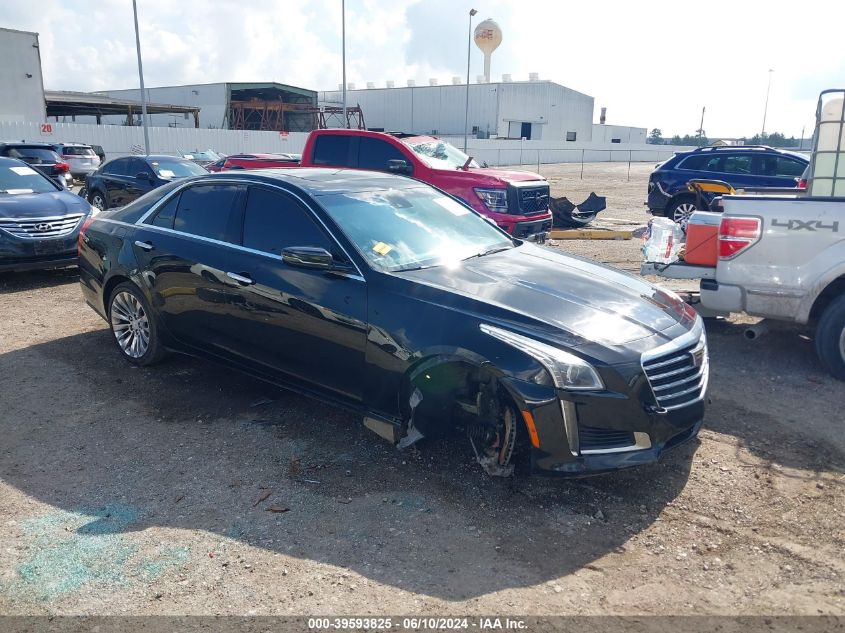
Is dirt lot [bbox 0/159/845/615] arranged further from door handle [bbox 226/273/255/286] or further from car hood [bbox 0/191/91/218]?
car hood [bbox 0/191/91/218]

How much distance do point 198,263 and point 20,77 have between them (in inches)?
1358

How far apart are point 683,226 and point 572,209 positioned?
7.92m

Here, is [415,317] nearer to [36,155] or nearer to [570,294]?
[570,294]

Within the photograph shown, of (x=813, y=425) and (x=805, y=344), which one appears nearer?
(x=813, y=425)

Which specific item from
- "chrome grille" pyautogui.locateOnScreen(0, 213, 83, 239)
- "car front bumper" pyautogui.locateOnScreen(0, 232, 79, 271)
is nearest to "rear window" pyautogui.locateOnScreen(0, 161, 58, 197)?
"chrome grille" pyautogui.locateOnScreen(0, 213, 83, 239)

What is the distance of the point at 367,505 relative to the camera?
12.1 ft

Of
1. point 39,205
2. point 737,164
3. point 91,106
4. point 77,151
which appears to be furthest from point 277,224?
point 91,106

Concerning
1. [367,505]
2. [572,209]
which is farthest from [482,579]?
[572,209]

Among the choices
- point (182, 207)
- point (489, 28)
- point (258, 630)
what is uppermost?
point (489, 28)

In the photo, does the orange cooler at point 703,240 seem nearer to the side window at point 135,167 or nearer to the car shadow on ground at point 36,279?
the car shadow on ground at point 36,279

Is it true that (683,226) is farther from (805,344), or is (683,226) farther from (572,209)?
(572,209)

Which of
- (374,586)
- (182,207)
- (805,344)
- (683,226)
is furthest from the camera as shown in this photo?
(683,226)

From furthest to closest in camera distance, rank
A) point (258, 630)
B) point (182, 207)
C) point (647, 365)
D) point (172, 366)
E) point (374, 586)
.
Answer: point (172, 366) → point (182, 207) → point (647, 365) → point (374, 586) → point (258, 630)

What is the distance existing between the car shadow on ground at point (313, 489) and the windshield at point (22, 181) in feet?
17.6
